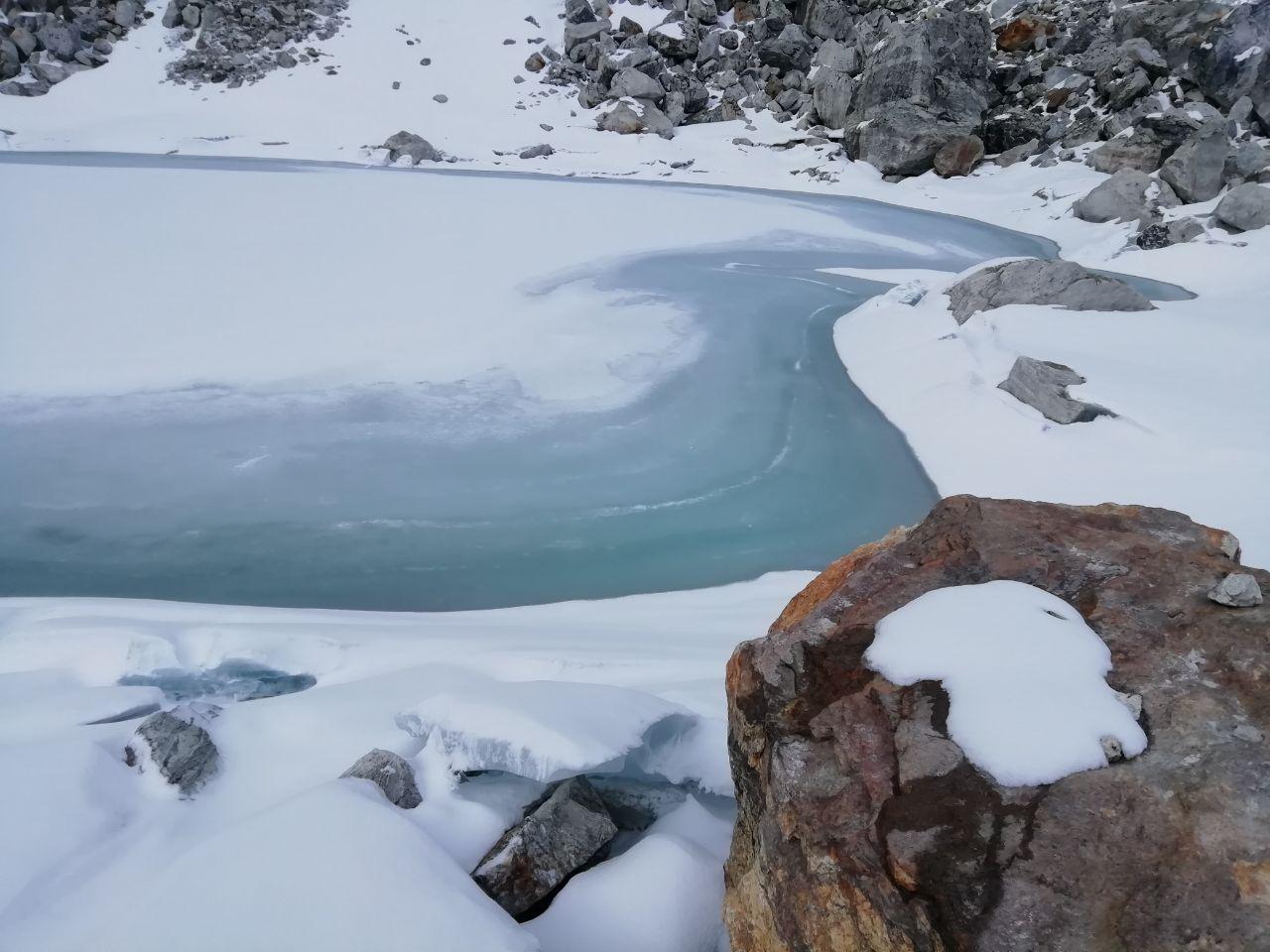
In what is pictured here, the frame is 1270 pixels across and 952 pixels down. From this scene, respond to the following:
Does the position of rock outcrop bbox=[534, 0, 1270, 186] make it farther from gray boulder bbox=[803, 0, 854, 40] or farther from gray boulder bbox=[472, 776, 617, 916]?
gray boulder bbox=[472, 776, 617, 916]

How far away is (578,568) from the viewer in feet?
12.4

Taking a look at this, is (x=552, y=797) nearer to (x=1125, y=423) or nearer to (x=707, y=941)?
(x=707, y=941)

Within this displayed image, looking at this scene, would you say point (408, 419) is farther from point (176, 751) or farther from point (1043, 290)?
point (1043, 290)

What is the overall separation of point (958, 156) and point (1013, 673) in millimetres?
17850

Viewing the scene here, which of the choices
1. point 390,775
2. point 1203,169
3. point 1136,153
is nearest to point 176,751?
point 390,775

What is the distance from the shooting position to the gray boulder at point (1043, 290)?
6199 mm

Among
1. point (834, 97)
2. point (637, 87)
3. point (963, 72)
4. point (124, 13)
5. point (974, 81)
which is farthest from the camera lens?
point (124, 13)

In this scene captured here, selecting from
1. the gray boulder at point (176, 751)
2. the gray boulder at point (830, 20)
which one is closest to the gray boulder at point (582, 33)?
the gray boulder at point (830, 20)

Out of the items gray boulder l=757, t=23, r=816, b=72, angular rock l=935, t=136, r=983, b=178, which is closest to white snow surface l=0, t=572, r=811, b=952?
angular rock l=935, t=136, r=983, b=178

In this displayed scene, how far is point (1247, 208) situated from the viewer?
881 centimetres

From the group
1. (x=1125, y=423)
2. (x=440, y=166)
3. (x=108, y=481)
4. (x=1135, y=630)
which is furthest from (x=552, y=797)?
(x=440, y=166)

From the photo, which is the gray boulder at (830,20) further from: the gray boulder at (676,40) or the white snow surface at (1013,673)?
the white snow surface at (1013,673)

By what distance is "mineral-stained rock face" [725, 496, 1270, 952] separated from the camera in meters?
1.26

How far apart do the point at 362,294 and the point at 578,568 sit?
4.13 metres
